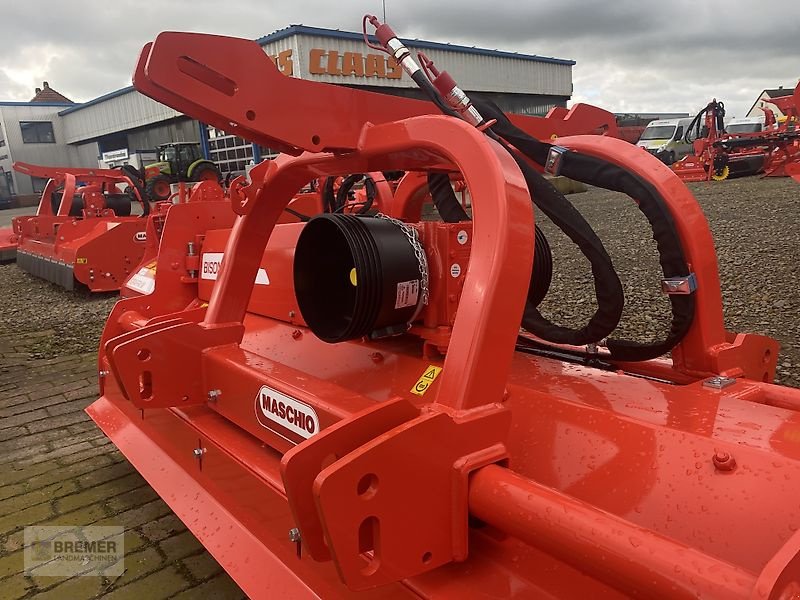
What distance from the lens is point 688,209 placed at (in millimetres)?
1956

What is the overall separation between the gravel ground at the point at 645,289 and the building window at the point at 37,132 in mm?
28740

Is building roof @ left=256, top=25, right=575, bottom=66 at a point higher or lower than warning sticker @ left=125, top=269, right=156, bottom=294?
higher

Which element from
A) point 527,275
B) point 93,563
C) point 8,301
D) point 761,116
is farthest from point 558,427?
point 761,116

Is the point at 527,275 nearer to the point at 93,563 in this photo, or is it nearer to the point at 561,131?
the point at 561,131

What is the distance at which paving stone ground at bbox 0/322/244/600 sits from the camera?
7.48 ft

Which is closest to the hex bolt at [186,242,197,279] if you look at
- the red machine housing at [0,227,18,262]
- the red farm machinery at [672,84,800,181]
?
the red machine housing at [0,227,18,262]

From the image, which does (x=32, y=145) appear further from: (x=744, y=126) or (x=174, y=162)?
(x=744, y=126)

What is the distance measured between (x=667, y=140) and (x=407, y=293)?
82.1 feet

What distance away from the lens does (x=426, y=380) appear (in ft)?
6.75

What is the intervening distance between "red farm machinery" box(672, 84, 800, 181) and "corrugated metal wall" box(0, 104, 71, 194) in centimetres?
3285

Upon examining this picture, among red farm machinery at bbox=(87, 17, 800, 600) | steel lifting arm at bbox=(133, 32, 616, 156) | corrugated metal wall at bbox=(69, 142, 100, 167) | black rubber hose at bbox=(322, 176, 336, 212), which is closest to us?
red farm machinery at bbox=(87, 17, 800, 600)

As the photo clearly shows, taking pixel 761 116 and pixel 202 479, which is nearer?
pixel 202 479

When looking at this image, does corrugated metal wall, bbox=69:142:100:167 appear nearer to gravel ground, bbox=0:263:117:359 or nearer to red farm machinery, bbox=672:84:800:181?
gravel ground, bbox=0:263:117:359

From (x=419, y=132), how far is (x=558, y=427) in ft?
2.92
